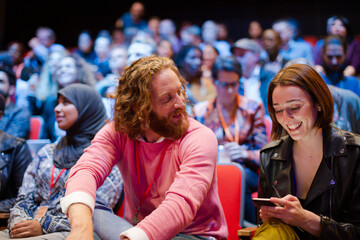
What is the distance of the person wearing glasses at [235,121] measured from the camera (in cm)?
326

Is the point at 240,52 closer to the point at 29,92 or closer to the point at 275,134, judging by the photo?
the point at 29,92

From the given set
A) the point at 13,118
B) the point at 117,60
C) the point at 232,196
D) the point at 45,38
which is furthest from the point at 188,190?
the point at 45,38

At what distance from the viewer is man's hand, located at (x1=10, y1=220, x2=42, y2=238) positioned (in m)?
2.04

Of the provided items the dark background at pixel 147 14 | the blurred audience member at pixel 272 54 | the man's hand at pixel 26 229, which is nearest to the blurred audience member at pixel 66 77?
the man's hand at pixel 26 229

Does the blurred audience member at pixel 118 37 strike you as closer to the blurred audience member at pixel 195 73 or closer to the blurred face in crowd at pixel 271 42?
the blurred audience member at pixel 195 73

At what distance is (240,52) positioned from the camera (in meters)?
5.25

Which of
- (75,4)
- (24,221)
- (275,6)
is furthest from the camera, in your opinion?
(75,4)

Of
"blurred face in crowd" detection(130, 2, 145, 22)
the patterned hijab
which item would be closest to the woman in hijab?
the patterned hijab

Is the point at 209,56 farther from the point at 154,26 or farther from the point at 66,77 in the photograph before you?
the point at 66,77

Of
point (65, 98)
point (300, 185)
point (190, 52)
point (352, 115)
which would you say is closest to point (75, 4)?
point (190, 52)

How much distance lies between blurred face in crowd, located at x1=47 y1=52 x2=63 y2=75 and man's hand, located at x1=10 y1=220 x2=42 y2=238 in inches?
120

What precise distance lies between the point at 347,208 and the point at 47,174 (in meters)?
1.73

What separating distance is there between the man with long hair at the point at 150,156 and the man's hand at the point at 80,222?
22 millimetres

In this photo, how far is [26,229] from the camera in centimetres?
205
